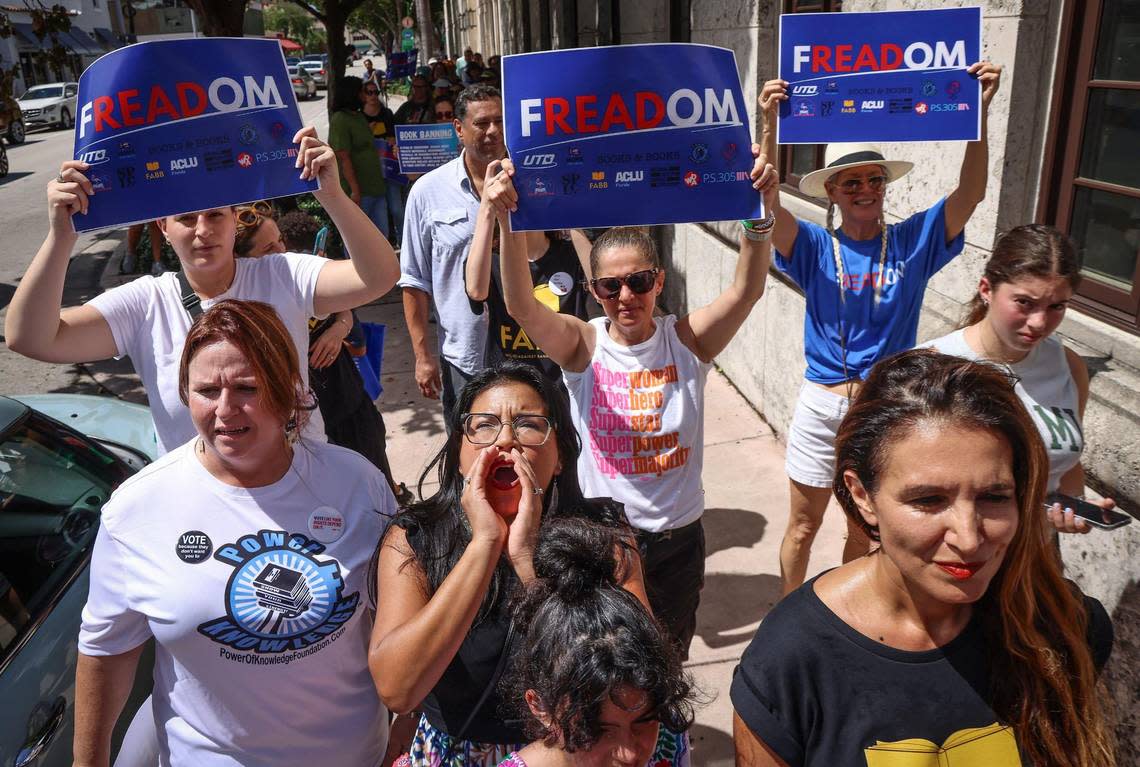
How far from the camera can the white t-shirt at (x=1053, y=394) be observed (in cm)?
279

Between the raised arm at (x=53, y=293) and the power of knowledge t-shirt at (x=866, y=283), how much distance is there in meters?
2.50

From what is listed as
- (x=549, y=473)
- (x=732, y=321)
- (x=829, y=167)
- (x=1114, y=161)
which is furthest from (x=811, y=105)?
(x=549, y=473)

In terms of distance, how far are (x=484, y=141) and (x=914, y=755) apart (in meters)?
3.08

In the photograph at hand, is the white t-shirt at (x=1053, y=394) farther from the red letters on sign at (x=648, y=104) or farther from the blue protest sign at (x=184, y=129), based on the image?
the blue protest sign at (x=184, y=129)

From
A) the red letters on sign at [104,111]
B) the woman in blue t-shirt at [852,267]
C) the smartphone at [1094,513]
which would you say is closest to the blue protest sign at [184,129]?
the red letters on sign at [104,111]

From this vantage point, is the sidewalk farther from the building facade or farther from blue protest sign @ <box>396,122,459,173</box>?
blue protest sign @ <box>396,122,459,173</box>

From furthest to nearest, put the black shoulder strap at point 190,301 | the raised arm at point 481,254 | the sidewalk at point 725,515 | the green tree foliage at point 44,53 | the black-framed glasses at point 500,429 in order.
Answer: the green tree foliage at point 44,53 < the sidewalk at point 725,515 < the raised arm at point 481,254 < the black shoulder strap at point 190,301 < the black-framed glasses at point 500,429

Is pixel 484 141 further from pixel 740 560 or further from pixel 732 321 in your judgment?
pixel 740 560

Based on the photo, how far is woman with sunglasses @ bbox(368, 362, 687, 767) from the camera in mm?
1861

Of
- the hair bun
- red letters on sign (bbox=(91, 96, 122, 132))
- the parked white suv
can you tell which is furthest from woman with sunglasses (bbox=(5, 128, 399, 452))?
the parked white suv

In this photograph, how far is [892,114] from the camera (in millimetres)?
3322

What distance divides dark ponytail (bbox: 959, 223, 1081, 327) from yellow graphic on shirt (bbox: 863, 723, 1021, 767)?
1.56 m


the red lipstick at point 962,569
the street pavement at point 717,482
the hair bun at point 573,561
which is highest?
the red lipstick at point 962,569

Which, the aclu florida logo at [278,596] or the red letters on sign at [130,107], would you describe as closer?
the aclu florida logo at [278,596]
